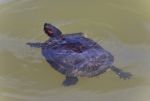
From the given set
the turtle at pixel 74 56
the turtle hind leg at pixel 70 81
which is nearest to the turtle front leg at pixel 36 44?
the turtle at pixel 74 56

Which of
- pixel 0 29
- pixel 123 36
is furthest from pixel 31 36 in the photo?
pixel 123 36

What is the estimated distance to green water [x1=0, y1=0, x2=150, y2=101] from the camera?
78cm

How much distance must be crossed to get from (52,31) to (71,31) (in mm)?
58

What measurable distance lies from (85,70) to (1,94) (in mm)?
177

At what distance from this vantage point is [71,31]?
35.6 inches

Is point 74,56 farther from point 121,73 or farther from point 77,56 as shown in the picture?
point 121,73

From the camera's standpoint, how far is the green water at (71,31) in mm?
775

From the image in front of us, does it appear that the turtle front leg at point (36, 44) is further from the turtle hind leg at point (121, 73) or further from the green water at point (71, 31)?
the turtle hind leg at point (121, 73)

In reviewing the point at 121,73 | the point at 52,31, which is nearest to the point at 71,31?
the point at 52,31

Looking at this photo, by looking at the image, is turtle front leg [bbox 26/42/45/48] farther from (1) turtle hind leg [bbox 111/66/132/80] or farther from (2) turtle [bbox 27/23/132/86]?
(1) turtle hind leg [bbox 111/66/132/80]

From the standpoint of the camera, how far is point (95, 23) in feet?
3.05

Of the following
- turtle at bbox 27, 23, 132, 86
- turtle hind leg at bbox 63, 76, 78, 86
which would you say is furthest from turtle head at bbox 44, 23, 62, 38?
turtle hind leg at bbox 63, 76, 78, 86

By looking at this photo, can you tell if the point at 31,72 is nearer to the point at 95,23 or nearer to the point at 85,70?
the point at 85,70

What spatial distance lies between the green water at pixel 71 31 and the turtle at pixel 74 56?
0.04 ft
